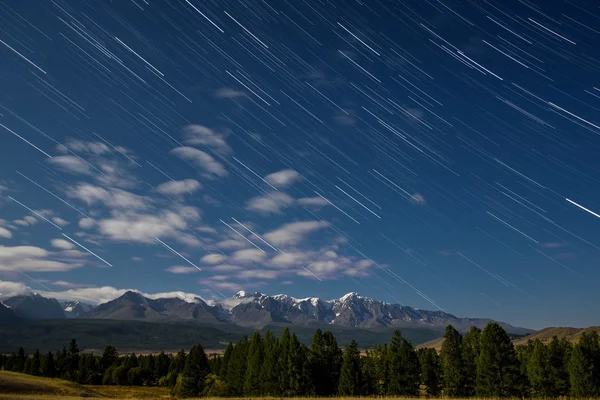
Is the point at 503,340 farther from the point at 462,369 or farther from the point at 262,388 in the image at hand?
the point at 262,388

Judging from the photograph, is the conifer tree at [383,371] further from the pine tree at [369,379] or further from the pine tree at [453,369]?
the pine tree at [453,369]

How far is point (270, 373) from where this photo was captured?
83.6 m

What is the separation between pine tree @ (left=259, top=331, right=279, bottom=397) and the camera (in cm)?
8225

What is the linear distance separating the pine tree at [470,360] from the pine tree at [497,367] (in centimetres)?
1586

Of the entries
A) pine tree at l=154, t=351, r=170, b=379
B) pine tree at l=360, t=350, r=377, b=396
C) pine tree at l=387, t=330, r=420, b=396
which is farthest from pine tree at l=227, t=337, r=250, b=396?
pine tree at l=154, t=351, r=170, b=379

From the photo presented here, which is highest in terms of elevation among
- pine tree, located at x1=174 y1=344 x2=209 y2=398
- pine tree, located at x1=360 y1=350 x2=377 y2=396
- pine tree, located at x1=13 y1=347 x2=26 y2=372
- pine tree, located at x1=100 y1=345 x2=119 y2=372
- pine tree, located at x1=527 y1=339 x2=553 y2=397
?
pine tree, located at x1=527 y1=339 x2=553 y2=397

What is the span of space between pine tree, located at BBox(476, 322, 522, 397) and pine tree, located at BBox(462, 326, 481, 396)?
624 inches

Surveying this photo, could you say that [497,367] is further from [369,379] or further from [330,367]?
[369,379]

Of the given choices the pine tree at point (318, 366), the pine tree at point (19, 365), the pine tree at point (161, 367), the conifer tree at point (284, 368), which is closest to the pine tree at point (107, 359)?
the pine tree at point (161, 367)

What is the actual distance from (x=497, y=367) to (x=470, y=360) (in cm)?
2095

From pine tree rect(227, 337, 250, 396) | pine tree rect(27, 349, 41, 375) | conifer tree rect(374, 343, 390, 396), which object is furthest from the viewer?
pine tree rect(27, 349, 41, 375)

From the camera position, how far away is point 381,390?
332 feet

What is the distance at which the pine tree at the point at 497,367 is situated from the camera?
233 ft

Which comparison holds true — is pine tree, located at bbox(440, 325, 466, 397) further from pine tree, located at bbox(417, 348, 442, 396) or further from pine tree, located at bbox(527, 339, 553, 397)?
pine tree, located at bbox(527, 339, 553, 397)
